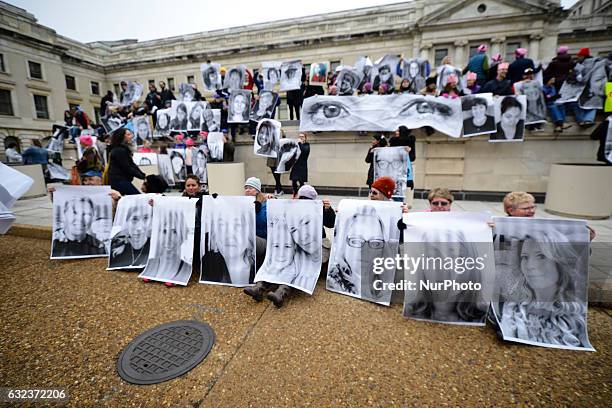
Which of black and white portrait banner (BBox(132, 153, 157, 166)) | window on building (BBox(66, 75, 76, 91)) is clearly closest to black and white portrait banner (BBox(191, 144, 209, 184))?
black and white portrait banner (BBox(132, 153, 157, 166))

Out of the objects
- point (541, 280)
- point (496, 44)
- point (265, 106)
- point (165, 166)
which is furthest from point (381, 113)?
point (496, 44)

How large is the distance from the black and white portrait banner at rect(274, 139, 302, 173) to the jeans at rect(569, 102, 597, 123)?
7205mm

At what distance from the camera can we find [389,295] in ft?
9.56

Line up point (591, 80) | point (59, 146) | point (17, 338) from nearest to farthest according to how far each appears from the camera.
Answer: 1. point (17, 338)
2. point (591, 80)
3. point (59, 146)

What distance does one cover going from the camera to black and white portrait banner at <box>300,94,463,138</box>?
24.4 ft

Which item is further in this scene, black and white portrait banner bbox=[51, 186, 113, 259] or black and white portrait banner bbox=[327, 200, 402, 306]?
black and white portrait banner bbox=[51, 186, 113, 259]

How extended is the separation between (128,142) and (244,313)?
3.78 meters

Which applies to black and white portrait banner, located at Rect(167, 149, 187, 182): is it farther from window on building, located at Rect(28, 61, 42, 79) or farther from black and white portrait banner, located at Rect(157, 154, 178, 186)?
window on building, located at Rect(28, 61, 42, 79)

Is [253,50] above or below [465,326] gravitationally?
above

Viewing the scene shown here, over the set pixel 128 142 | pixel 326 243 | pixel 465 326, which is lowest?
pixel 465 326

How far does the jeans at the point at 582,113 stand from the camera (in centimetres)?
685

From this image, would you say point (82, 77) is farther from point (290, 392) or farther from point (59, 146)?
point (290, 392)

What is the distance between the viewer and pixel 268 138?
27.0ft

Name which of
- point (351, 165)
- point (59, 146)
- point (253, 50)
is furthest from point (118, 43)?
point (351, 165)
